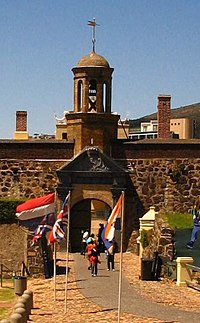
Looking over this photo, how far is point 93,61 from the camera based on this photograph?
32906 mm

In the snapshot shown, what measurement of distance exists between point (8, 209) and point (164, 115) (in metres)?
10.2

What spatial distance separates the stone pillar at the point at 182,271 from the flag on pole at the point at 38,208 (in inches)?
172

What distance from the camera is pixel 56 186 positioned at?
32188mm

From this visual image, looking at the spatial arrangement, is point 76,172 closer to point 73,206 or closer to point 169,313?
point 73,206

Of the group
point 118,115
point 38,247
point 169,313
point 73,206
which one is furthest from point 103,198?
point 169,313

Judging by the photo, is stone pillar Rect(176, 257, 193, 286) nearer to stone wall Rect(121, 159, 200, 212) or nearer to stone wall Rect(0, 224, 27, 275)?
stone wall Rect(121, 159, 200, 212)

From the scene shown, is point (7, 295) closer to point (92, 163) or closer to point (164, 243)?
point (164, 243)

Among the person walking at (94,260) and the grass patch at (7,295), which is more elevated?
the person walking at (94,260)

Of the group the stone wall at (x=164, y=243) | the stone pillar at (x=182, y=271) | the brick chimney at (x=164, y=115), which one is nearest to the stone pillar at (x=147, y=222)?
the stone wall at (x=164, y=243)

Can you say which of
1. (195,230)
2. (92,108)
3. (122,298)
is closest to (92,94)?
(92,108)

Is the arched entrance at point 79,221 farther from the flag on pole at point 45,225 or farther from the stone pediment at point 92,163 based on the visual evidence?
the flag on pole at point 45,225

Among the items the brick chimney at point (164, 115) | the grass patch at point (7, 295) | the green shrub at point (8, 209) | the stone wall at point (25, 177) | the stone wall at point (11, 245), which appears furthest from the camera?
the brick chimney at point (164, 115)

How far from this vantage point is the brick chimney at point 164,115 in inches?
1451

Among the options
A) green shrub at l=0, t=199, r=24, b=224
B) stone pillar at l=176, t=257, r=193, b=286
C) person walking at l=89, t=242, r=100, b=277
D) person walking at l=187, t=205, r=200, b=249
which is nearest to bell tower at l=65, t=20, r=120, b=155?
green shrub at l=0, t=199, r=24, b=224
